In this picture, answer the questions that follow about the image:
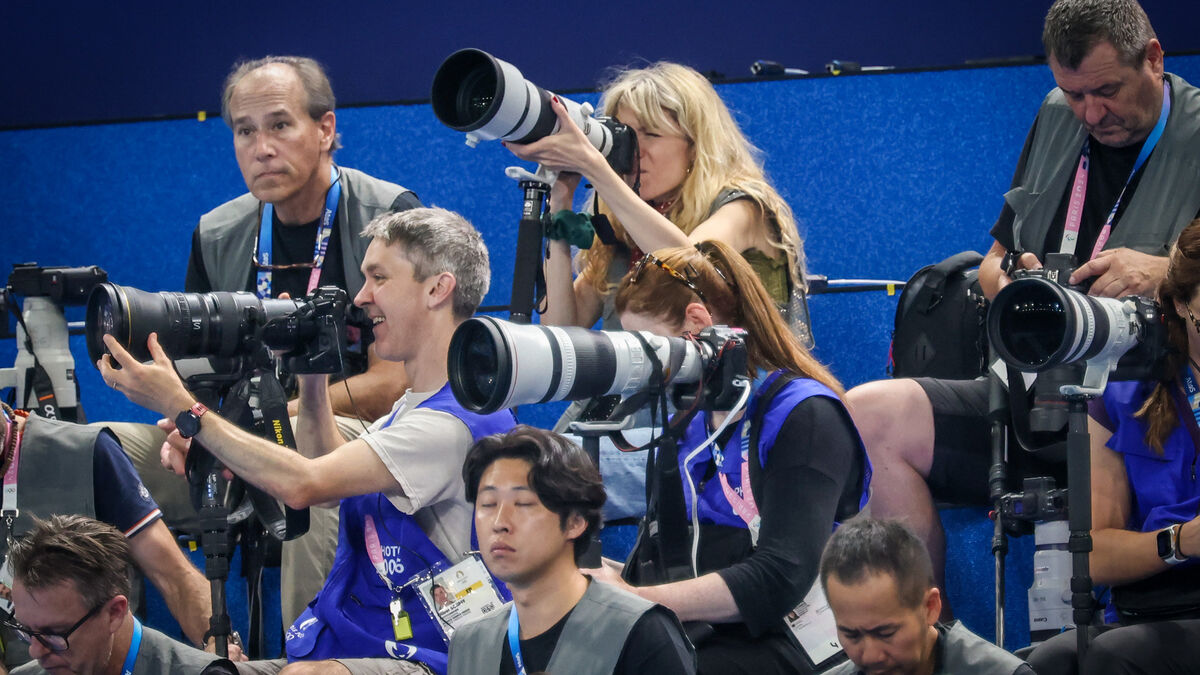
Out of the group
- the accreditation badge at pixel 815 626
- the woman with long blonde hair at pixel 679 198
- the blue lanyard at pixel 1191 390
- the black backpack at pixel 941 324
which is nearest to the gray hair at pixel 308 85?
the woman with long blonde hair at pixel 679 198

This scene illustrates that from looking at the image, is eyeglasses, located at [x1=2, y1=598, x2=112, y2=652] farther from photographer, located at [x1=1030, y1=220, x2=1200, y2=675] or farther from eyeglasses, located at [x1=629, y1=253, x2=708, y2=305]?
photographer, located at [x1=1030, y1=220, x2=1200, y2=675]

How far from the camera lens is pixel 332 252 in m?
3.17

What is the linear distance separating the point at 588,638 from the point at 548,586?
10cm

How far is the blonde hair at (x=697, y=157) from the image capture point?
2.88m

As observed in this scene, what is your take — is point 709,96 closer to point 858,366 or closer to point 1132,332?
point 858,366

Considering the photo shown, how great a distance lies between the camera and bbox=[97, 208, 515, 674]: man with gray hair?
7.28 feet

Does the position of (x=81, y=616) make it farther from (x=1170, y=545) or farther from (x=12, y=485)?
(x=1170, y=545)

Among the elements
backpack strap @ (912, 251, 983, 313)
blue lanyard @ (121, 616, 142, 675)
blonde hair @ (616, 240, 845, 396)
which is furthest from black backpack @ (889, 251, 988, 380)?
blue lanyard @ (121, 616, 142, 675)

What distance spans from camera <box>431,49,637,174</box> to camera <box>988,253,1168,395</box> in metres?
0.89

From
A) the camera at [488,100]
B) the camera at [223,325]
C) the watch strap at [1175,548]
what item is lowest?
the watch strap at [1175,548]

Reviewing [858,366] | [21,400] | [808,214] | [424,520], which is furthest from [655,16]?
[424,520]

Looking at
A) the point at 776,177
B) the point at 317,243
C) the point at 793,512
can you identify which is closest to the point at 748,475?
the point at 793,512

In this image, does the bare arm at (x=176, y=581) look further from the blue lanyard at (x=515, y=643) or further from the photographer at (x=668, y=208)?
the blue lanyard at (x=515, y=643)

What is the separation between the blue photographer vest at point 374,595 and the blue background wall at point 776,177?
1192 mm
